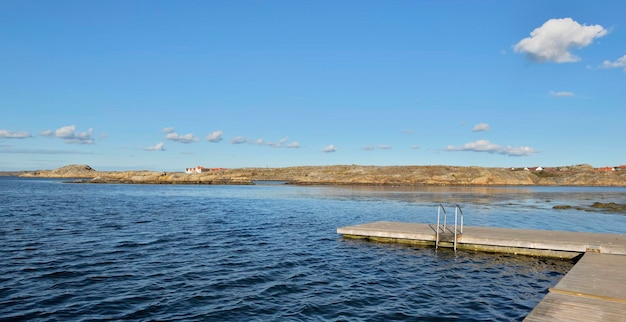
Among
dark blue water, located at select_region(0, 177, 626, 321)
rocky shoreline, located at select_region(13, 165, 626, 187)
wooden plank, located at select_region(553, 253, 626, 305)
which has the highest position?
rocky shoreline, located at select_region(13, 165, 626, 187)

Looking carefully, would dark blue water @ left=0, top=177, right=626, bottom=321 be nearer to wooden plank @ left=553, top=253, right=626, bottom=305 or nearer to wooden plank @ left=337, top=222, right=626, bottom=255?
wooden plank @ left=337, top=222, right=626, bottom=255

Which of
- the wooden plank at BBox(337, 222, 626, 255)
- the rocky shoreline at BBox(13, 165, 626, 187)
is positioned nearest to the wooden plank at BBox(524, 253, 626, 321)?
the wooden plank at BBox(337, 222, 626, 255)

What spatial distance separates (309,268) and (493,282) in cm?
727

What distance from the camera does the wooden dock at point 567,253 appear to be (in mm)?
9859

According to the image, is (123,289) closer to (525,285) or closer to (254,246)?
(254,246)

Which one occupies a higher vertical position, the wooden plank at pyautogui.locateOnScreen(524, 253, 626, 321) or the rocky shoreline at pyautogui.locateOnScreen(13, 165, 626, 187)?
the rocky shoreline at pyautogui.locateOnScreen(13, 165, 626, 187)

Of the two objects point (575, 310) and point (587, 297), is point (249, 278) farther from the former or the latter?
point (587, 297)

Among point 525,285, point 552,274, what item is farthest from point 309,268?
point 552,274

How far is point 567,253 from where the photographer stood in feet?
62.1

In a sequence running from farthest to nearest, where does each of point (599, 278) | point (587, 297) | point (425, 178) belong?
1. point (425, 178)
2. point (599, 278)
3. point (587, 297)

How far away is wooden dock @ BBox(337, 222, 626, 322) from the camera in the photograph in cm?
986

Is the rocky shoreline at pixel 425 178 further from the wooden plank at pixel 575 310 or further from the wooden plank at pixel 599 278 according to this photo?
the wooden plank at pixel 575 310

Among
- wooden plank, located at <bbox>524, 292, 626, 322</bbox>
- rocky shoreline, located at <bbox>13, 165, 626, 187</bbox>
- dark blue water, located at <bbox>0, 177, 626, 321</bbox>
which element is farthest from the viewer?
rocky shoreline, located at <bbox>13, 165, 626, 187</bbox>

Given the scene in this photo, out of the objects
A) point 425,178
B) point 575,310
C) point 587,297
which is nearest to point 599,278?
point 587,297
